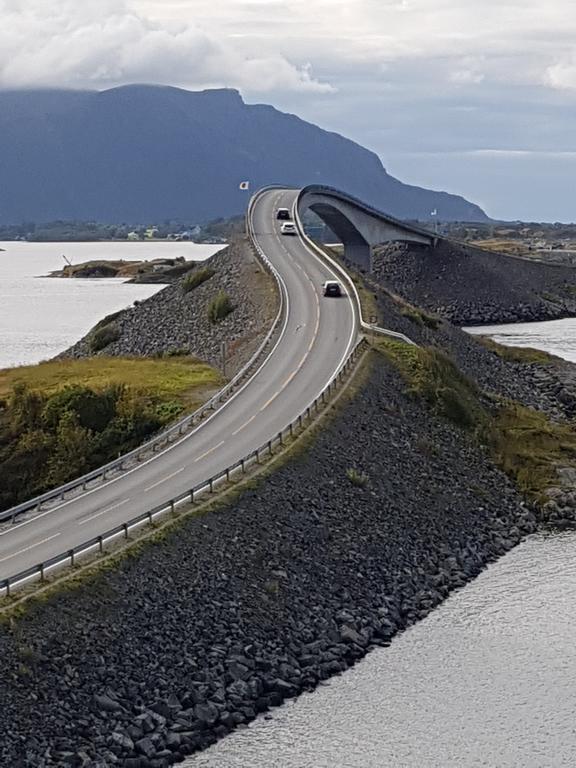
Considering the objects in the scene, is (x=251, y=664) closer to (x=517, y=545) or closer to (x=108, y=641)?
(x=108, y=641)

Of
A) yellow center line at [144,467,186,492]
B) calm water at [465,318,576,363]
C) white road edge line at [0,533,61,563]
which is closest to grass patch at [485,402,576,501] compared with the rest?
yellow center line at [144,467,186,492]

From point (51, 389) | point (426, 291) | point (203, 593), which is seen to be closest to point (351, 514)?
point (203, 593)

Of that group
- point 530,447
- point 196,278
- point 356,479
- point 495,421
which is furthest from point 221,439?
point 196,278

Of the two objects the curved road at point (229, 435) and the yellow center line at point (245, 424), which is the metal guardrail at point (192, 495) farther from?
the yellow center line at point (245, 424)

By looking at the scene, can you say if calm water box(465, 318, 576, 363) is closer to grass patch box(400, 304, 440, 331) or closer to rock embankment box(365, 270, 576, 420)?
rock embankment box(365, 270, 576, 420)

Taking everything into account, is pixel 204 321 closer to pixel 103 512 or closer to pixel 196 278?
pixel 196 278

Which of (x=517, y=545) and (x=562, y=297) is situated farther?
(x=562, y=297)
